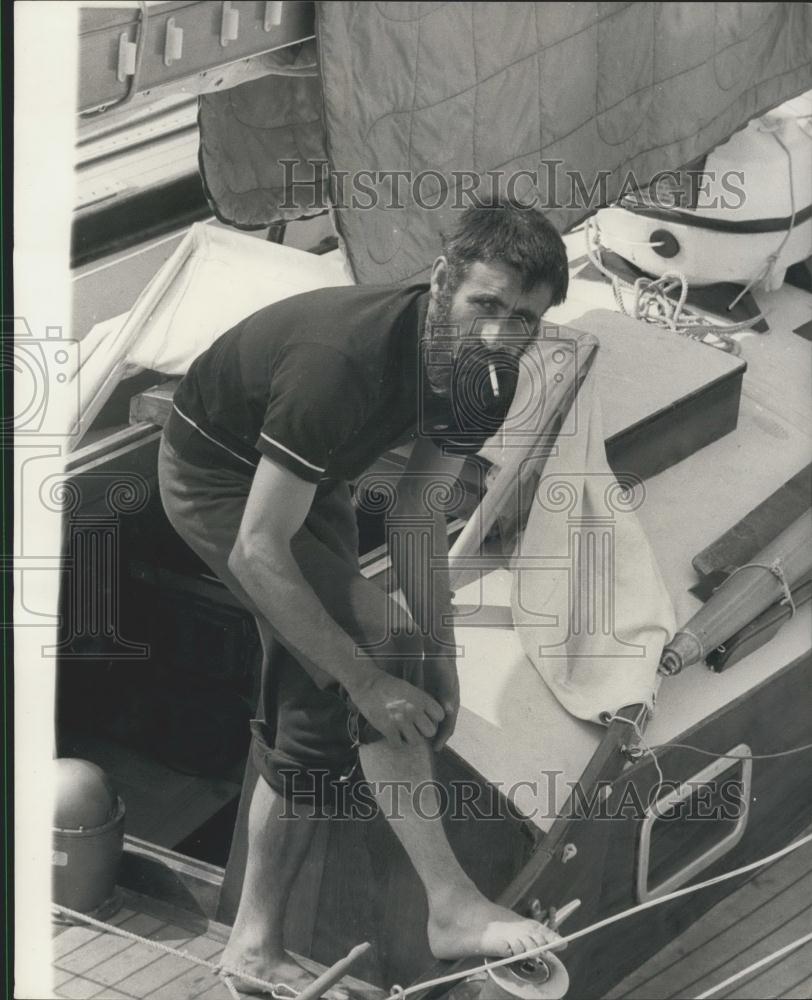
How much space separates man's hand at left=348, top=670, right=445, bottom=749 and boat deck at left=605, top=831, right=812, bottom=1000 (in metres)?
0.76

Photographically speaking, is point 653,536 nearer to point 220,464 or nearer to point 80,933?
point 220,464

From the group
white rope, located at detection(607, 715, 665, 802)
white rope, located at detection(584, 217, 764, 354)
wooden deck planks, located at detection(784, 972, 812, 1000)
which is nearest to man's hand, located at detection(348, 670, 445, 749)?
white rope, located at detection(607, 715, 665, 802)

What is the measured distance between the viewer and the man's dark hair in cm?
258

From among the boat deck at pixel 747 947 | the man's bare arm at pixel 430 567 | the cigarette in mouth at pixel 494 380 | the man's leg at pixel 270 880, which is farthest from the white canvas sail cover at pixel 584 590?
the boat deck at pixel 747 947

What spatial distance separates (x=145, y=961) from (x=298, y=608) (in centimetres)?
77

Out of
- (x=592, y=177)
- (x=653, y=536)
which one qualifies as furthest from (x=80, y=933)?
(x=592, y=177)

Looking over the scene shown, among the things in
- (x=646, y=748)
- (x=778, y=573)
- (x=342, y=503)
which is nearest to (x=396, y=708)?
(x=342, y=503)

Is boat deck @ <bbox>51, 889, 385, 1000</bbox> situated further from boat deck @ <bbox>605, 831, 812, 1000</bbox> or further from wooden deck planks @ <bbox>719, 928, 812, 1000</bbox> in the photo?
wooden deck planks @ <bbox>719, 928, 812, 1000</bbox>

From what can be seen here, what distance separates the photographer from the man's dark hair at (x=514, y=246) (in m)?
2.58

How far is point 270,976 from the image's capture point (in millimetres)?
2953

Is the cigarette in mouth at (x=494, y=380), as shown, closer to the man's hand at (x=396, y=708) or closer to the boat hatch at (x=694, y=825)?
the man's hand at (x=396, y=708)

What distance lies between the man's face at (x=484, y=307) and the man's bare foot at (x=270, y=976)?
3.58 ft

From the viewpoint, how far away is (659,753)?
3.05 metres

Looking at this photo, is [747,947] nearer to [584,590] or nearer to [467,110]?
[584,590]
